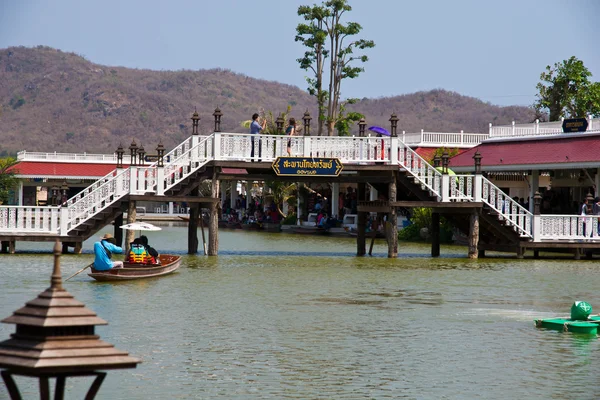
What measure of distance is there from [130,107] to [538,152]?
5344 inches

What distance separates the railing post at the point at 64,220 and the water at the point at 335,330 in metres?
1.24

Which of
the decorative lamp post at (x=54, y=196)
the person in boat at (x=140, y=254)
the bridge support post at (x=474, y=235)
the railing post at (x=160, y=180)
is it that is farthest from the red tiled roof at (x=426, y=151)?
the person in boat at (x=140, y=254)

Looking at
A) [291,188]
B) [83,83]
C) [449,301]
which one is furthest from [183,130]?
[449,301]

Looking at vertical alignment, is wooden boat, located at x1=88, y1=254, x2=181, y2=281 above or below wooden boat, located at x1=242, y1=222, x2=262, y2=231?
below

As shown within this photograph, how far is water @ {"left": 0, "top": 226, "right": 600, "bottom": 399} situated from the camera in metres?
13.5

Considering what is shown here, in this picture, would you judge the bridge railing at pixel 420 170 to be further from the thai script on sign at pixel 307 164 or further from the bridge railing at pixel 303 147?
the thai script on sign at pixel 307 164

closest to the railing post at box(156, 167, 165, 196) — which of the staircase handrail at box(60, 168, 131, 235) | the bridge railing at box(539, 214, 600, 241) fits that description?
the staircase handrail at box(60, 168, 131, 235)

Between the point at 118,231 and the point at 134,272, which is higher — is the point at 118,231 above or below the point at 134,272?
above

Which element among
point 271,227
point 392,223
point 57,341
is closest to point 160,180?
point 392,223

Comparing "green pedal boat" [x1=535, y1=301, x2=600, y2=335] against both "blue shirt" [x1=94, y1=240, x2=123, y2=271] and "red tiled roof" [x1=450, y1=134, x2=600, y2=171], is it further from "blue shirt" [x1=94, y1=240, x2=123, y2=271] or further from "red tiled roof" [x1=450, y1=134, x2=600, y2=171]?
"red tiled roof" [x1=450, y1=134, x2=600, y2=171]

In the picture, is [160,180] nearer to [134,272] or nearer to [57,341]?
[134,272]

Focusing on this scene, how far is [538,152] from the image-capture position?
42.1 m

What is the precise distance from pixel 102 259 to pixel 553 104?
146 feet

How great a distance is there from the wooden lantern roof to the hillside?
5508 inches
